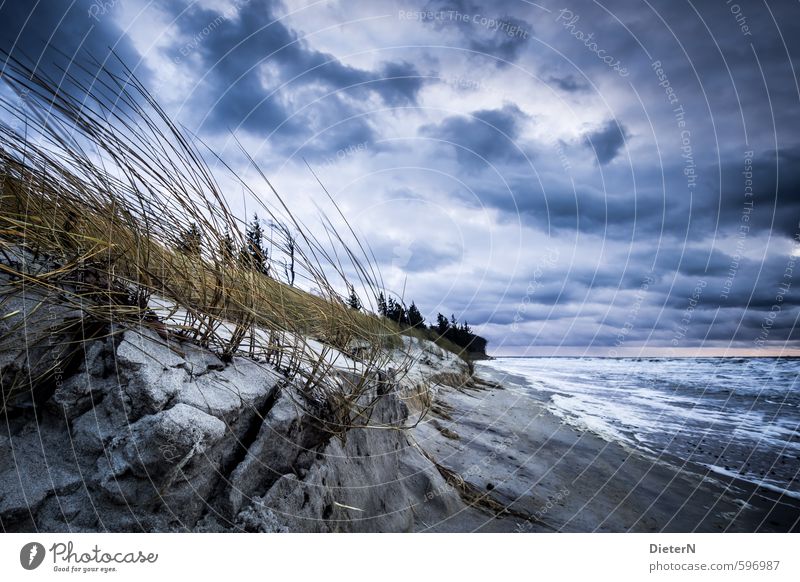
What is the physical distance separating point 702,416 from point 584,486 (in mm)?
3987

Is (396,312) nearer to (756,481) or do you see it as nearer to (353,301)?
(353,301)

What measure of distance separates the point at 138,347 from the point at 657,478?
155 inches

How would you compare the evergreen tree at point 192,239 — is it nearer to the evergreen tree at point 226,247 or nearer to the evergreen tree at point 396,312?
the evergreen tree at point 226,247

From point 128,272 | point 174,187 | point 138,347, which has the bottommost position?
point 138,347

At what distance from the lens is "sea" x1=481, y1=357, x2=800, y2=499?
3678 mm

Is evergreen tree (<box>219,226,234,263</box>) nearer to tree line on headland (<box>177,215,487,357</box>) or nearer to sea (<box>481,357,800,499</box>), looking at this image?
tree line on headland (<box>177,215,487,357</box>)

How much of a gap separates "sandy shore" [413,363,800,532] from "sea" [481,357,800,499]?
0.31m

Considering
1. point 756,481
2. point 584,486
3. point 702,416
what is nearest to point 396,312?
point 584,486

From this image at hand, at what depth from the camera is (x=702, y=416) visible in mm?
5562

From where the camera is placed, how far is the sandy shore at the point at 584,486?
235 centimetres

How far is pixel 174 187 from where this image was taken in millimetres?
1626

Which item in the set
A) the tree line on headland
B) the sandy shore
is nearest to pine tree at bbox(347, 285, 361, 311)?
the tree line on headland
